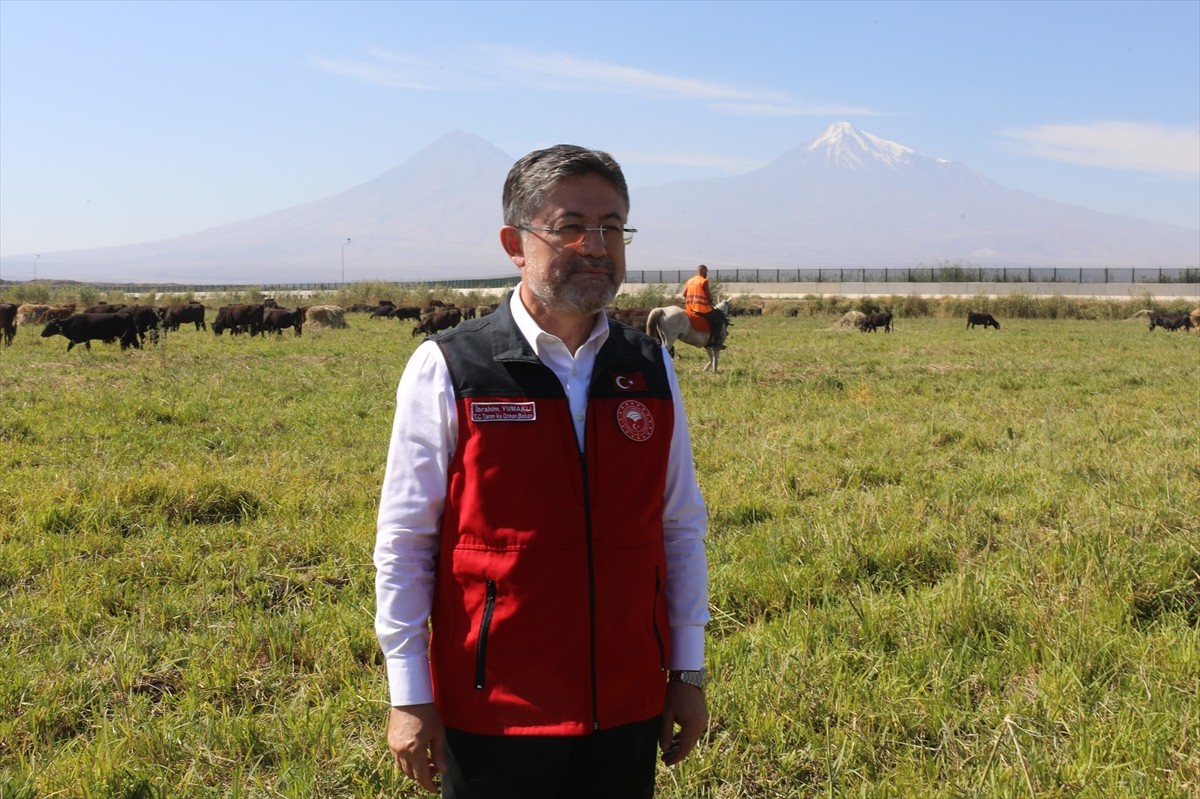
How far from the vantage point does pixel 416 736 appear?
2086mm

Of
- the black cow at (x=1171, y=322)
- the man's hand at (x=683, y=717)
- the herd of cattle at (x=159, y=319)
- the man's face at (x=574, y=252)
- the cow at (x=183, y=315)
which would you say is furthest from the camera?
the black cow at (x=1171, y=322)

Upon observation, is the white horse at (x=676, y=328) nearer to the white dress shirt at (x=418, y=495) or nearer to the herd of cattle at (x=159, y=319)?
the herd of cattle at (x=159, y=319)

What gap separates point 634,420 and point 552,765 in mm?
770

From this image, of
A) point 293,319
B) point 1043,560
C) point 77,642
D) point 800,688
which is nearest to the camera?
point 800,688

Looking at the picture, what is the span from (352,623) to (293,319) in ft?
91.9

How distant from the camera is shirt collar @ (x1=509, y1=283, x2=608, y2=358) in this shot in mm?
2172

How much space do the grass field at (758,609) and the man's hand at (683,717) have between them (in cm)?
106

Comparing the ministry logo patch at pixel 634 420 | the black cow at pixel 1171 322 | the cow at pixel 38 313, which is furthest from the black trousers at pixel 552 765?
the black cow at pixel 1171 322

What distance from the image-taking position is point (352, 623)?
4586 mm

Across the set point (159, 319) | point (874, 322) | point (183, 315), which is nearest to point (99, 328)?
point (159, 319)

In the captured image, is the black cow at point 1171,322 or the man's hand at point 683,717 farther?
the black cow at point 1171,322

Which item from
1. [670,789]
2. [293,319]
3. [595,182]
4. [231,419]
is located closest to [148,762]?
[670,789]

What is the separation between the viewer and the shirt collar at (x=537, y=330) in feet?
7.13

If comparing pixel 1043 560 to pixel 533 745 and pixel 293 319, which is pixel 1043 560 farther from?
pixel 293 319
